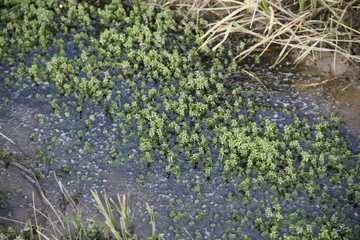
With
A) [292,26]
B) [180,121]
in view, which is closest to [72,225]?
[180,121]

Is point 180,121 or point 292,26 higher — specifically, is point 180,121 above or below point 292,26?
below

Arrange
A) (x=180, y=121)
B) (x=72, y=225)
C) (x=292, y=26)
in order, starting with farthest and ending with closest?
(x=292, y=26)
(x=180, y=121)
(x=72, y=225)

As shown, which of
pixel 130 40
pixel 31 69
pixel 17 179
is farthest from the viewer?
pixel 130 40

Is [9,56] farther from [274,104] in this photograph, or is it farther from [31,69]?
[274,104]

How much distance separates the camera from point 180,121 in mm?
5668

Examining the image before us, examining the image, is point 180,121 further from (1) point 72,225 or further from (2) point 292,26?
(2) point 292,26

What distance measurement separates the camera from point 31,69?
20.3 ft

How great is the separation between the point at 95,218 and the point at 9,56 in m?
3.11

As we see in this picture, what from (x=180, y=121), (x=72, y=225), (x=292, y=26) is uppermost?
(x=292, y=26)

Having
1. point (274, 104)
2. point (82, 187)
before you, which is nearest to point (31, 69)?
point (82, 187)

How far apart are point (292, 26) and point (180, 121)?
7.97 feet

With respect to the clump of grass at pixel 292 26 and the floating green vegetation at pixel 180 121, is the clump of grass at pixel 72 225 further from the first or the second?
the clump of grass at pixel 292 26

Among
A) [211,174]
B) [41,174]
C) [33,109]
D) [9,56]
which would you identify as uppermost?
[9,56]

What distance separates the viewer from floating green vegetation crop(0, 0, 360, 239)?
A: 186 inches
